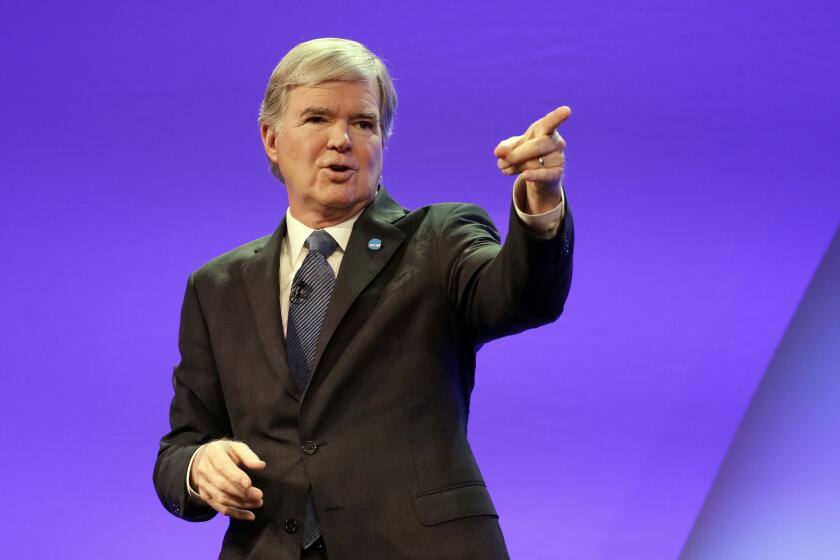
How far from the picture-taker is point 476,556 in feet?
4.68

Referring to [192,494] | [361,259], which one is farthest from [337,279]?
[192,494]

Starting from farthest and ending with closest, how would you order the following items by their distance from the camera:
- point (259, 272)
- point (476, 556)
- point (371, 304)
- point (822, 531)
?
point (822, 531) → point (259, 272) → point (371, 304) → point (476, 556)

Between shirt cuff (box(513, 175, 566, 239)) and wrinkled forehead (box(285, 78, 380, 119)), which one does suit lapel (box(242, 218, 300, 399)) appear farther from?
shirt cuff (box(513, 175, 566, 239))

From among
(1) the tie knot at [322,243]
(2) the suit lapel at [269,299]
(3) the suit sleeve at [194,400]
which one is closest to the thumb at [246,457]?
(2) the suit lapel at [269,299]

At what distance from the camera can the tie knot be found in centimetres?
163

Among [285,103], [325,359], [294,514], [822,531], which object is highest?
[285,103]

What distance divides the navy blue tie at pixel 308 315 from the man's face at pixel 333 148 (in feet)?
0.27

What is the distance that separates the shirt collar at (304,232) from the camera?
5.43 feet

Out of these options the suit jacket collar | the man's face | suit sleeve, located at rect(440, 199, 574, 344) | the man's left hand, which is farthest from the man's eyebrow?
the man's left hand

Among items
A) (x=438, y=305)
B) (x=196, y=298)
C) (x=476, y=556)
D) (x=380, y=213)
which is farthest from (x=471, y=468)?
(x=196, y=298)

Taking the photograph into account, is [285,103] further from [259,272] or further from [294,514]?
[294,514]

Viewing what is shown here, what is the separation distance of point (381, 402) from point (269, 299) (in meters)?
0.26

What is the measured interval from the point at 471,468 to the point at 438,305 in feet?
0.80

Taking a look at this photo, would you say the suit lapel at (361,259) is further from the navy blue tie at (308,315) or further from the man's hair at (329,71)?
the man's hair at (329,71)
